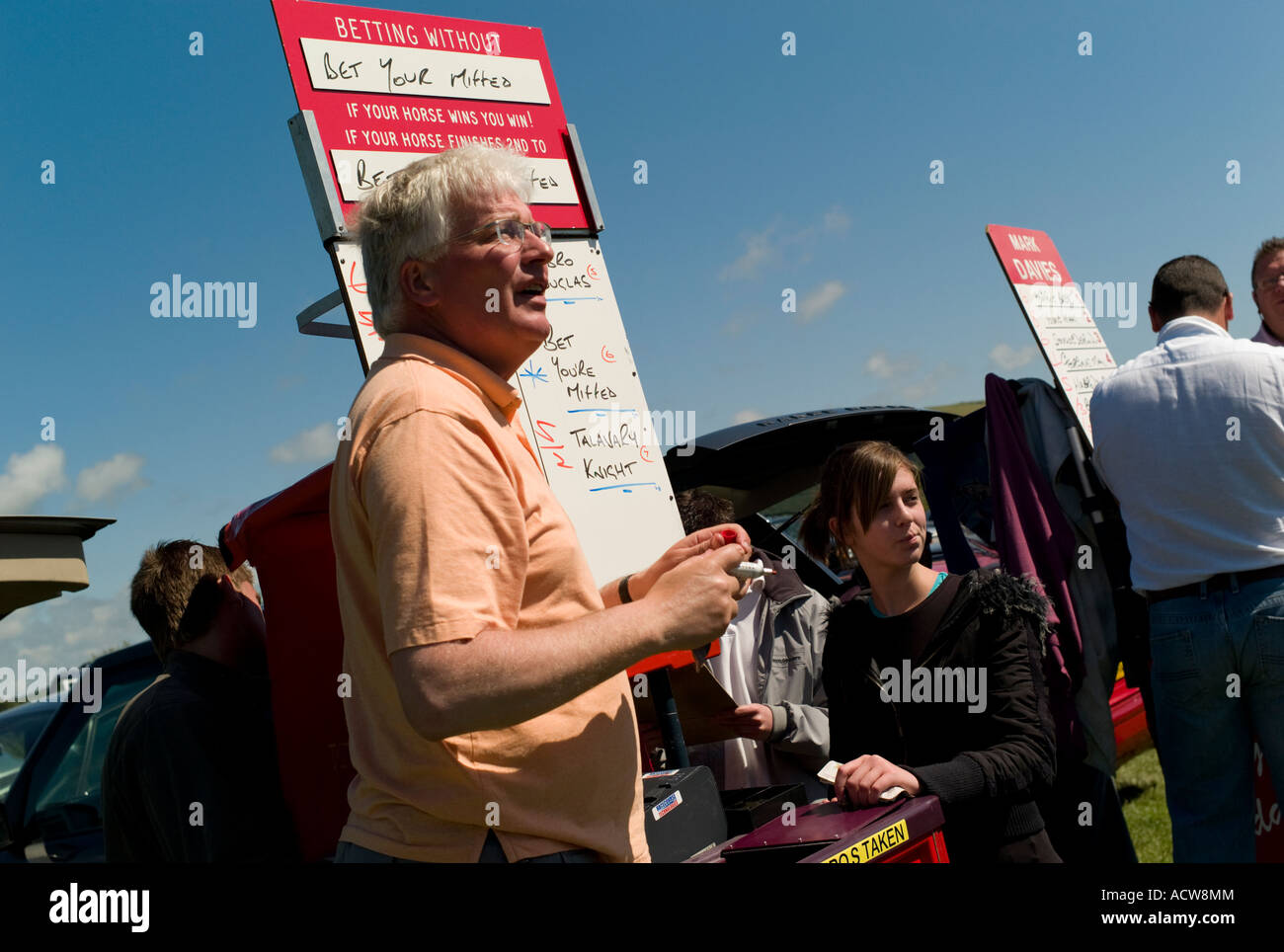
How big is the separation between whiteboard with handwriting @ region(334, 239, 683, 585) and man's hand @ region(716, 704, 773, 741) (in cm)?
61

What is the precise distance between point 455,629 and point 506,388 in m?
0.52

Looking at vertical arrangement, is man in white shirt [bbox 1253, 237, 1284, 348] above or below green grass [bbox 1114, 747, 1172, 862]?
above

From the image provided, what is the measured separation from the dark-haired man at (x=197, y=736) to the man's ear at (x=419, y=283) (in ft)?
5.42

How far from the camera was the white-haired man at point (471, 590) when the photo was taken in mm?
1479

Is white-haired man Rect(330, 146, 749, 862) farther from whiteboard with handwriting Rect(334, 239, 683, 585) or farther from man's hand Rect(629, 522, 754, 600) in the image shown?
whiteboard with handwriting Rect(334, 239, 683, 585)

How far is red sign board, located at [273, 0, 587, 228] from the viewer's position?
3.00 meters

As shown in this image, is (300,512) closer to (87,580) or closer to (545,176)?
(87,580)

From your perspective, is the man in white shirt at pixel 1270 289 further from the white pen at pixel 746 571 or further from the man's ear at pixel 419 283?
the man's ear at pixel 419 283

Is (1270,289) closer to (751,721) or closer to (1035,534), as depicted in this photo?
(1035,534)

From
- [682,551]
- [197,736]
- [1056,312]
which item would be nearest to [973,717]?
[682,551]

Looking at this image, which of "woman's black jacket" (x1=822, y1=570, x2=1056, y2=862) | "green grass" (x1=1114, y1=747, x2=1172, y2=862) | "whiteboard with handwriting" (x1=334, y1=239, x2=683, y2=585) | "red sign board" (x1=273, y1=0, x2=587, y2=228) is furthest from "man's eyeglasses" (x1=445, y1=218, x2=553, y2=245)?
"green grass" (x1=1114, y1=747, x2=1172, y2=862)

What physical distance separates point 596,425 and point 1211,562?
206 cm

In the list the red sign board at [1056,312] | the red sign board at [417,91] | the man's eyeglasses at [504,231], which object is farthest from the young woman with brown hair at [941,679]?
the red sign board at [1056,312]

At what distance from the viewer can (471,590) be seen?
1.49m
